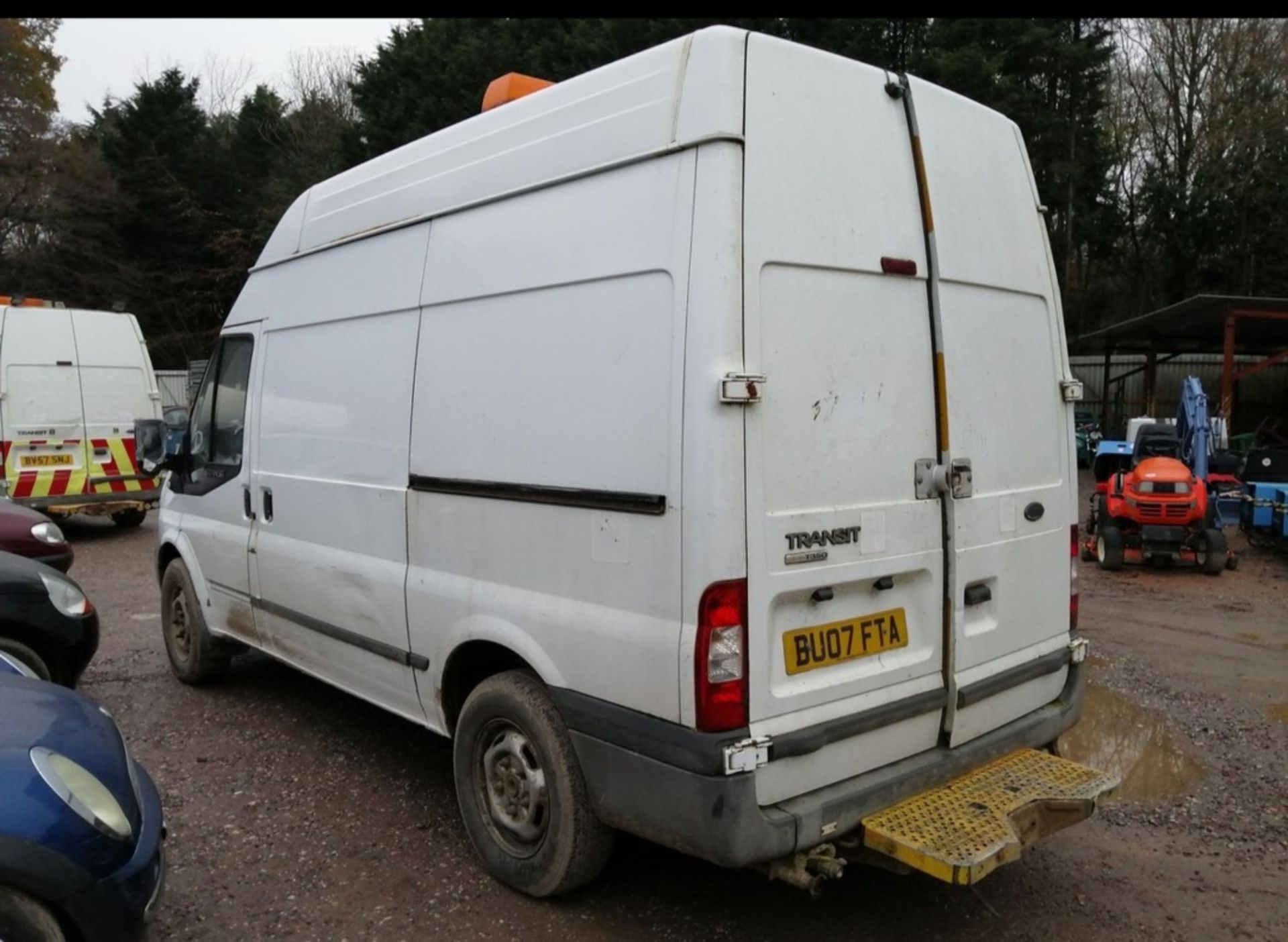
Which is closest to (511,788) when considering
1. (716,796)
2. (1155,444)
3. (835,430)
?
(716,796)

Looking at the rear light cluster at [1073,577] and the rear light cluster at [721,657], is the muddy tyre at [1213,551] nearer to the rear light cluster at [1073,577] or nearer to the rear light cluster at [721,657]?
the rear light cluster at [1073,577]

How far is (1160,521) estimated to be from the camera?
31.2 ft

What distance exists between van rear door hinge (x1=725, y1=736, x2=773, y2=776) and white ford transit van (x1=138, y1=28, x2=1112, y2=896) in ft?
0.04

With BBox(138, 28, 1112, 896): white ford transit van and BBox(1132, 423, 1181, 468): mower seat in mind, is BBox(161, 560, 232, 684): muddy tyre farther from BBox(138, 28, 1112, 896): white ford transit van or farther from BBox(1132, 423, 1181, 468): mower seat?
BBox(1132, 423, 1181, 468): mower seat

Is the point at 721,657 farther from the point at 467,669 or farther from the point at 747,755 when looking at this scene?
the point at 467,669

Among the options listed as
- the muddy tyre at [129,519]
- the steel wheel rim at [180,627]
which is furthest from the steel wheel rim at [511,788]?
the muddy tyre at [129,519]

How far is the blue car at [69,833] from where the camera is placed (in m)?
2.44

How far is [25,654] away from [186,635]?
41.4 inches

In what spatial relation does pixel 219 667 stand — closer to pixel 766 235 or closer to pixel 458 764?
pixel 458 764

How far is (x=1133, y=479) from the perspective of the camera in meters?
9.70

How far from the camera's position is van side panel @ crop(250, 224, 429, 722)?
3867 millimetres

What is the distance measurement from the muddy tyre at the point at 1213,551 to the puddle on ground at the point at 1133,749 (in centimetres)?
479

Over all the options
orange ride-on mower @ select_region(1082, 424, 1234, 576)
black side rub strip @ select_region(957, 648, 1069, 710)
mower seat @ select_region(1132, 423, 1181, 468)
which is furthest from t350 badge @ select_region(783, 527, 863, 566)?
mower seat @ select_region(1132, 423, 1181, 468)

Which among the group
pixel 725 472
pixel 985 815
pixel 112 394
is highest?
pixel 112 394
